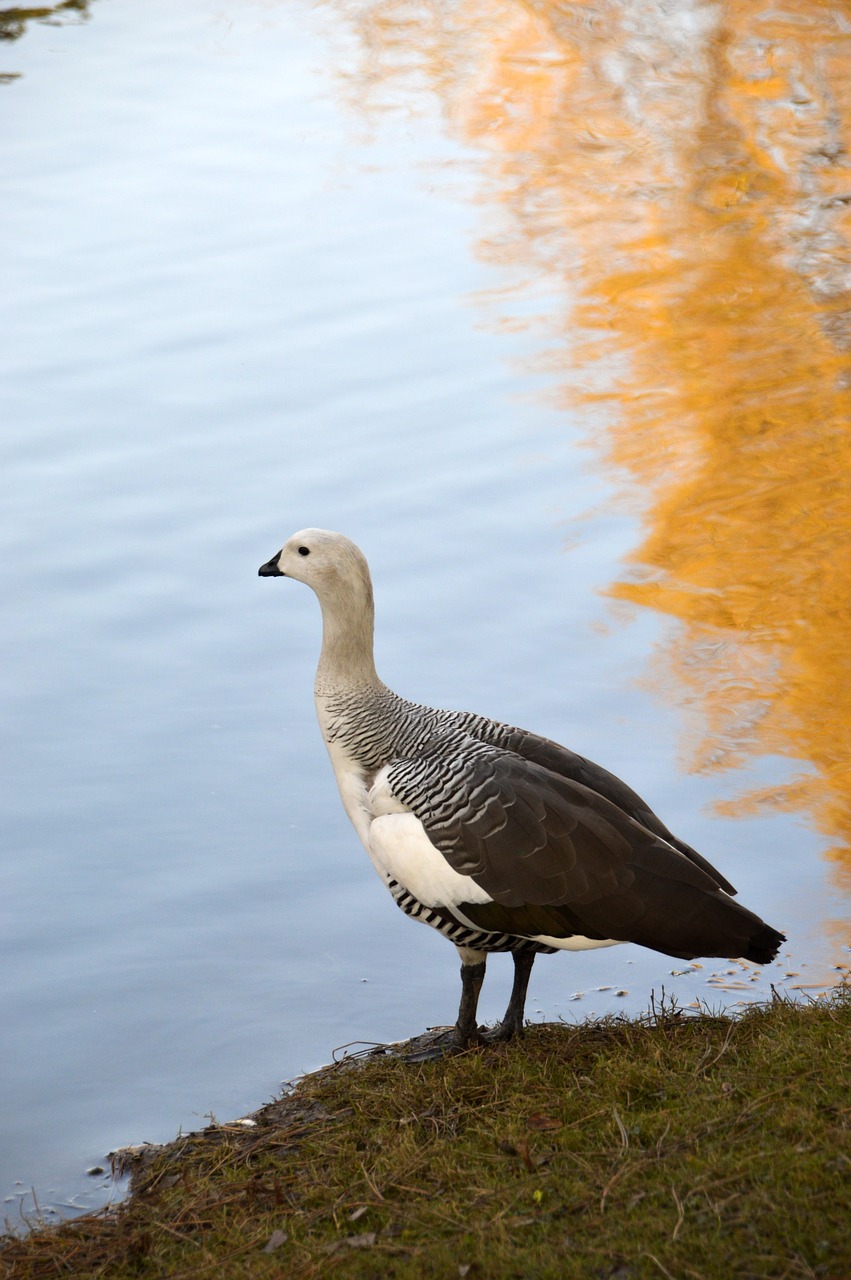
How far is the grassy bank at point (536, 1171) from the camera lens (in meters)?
3.39

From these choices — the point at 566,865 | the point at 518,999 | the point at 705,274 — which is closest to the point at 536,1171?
Answer: the point at 566,865

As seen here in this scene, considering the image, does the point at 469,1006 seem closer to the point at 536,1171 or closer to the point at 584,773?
the point at 584,773

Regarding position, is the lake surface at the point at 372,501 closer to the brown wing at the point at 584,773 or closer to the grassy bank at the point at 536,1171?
the grassy bank at the point at 536,1171

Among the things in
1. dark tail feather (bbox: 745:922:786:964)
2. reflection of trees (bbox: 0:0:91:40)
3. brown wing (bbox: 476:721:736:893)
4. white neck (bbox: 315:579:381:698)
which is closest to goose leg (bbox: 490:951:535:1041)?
brown wing (bbox: 476:721:736:893)

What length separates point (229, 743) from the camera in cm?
747

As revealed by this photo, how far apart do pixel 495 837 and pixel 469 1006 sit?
0.68 m

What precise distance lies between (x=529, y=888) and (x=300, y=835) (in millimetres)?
2366

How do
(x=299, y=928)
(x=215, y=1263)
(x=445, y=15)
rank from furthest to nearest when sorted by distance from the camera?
(x=445, y=15) → (x=299, y=928) → (x=215, y=1263)

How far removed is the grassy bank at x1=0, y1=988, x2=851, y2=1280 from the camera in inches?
134

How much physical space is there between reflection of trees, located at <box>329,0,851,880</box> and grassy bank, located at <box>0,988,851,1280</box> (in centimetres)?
238

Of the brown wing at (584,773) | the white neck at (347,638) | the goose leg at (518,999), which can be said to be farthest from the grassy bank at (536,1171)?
the white neck at (347,638)

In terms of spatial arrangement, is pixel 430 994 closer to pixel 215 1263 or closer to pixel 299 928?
pixel 299 928

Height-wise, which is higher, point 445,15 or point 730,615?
point 445,15

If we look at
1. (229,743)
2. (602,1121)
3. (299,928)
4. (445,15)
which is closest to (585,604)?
(229,743)
